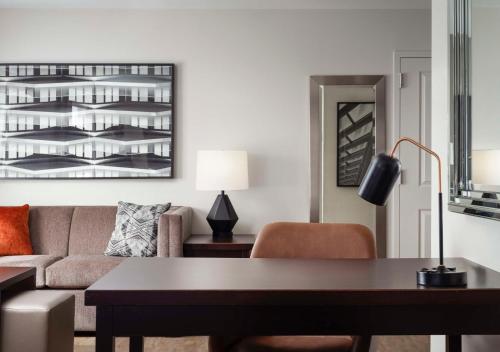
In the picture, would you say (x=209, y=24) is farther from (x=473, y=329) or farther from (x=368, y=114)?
(x=473, y=329)

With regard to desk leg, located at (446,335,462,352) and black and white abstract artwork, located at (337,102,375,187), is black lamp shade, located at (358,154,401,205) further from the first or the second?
black and white abstract artwork, located at (337,102,375,187)

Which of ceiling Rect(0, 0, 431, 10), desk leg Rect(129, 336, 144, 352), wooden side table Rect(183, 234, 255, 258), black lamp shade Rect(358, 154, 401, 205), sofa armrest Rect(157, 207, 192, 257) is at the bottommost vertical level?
desk leg Rect(129, 336, 144, 352)

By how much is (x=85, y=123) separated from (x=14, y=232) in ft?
3.34

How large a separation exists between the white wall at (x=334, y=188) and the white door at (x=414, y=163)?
0.93ft

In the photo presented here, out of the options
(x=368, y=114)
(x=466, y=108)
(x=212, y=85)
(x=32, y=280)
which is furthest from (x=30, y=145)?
(x=466, y=108)

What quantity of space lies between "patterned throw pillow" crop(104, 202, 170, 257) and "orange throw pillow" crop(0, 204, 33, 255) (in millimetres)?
592

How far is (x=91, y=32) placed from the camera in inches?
174

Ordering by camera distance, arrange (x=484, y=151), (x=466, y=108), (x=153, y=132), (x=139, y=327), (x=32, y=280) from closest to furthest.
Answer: (x=139, y=327), (x=484, y=151), (x=466, y=108), (x=32, y=280), (x=153, y=132)

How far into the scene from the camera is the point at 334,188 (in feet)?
14.4

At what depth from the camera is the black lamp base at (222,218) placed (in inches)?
161

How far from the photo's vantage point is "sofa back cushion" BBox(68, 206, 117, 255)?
13.4 ft

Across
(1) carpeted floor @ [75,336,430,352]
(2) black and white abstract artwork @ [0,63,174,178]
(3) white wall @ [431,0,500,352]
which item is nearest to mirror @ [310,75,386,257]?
(1) carpeted floor @ [75,336,430,352]

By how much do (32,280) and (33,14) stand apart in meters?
2.46

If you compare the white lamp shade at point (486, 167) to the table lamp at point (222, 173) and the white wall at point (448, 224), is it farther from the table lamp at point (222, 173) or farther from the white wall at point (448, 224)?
the table lamp at point (222, 173)
